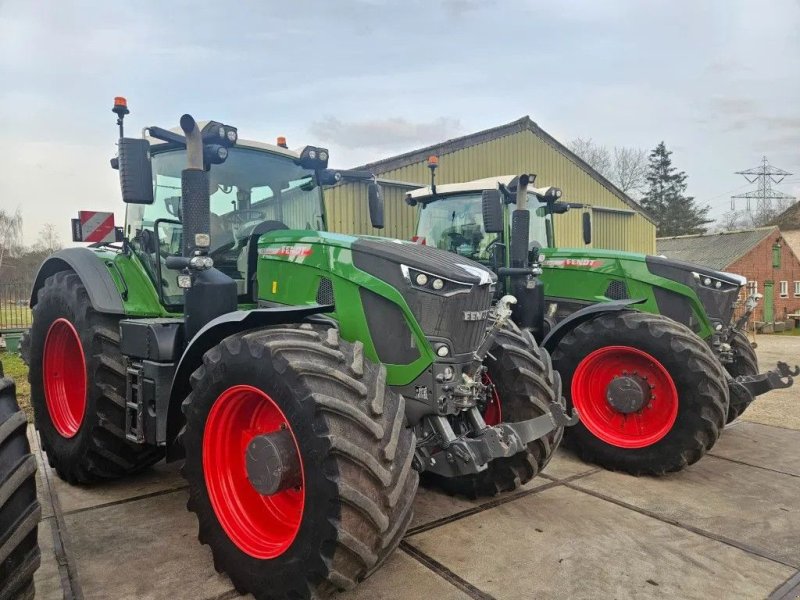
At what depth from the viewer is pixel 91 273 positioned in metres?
4.02

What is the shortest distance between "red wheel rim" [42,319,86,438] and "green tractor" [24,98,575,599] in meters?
0.01

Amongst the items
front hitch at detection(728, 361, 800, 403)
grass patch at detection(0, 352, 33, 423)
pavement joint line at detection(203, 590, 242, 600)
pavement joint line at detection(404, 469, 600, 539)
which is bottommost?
pavement joint line at detection(404, 469, 600, 539)

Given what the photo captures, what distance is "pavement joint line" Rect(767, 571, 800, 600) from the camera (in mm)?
2871

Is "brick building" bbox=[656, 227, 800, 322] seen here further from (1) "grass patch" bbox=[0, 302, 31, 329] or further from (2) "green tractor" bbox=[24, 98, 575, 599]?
(2) "green tractor" bbox=[24, 98, 575, 599]

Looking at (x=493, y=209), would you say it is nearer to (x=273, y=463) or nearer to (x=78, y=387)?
(x=273, y=463)

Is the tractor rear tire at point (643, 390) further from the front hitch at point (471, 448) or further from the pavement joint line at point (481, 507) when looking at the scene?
the front hitch at point (471, 448)

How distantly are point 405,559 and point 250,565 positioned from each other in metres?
0.86

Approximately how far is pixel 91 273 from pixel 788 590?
174 inches

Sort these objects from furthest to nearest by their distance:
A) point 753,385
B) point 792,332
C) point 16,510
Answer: point 792,332, point 753,385, point 16,510

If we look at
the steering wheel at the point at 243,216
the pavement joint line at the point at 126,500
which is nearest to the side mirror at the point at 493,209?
the steering wheel at the point at 243,216

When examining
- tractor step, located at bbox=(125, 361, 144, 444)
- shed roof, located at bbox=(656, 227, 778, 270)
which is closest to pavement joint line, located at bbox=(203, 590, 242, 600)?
tractor step, located at bbox=(125, 361, 144, 444)

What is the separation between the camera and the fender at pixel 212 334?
2.88m

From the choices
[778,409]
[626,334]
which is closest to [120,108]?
[626,334]

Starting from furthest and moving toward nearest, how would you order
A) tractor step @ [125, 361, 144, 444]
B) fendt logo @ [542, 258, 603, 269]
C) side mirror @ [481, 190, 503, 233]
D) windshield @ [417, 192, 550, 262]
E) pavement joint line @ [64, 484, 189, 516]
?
windshield @ [417, 192, 550, 262]
fendt logo @ [542, 258, 603, 269]
side mirror @ [481, 190, 503, 233]
pavement joint line @ [64, 484, 189, 516]
tractor step @ [125, 361, 144, 444]
